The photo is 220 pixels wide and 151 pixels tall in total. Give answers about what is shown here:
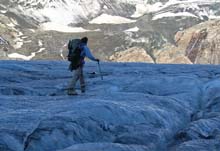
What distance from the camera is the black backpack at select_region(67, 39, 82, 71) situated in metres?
18.3

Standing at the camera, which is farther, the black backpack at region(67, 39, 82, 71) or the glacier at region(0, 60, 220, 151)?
the black backpack at region(67, 39, 82, 71)

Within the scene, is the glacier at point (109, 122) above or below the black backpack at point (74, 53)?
below

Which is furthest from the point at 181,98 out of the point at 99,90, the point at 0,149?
the point at 0,149

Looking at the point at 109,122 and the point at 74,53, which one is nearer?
the point at 109,122

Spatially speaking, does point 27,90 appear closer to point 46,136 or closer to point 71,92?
point 71,92

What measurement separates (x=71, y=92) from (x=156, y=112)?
4113mm

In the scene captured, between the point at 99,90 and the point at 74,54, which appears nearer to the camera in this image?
the point at 74,54

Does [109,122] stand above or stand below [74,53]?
below

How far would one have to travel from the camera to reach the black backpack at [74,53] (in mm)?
18275

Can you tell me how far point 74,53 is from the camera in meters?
18.5

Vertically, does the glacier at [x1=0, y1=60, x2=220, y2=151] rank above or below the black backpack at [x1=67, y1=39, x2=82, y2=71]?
below

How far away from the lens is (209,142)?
47.6 feet

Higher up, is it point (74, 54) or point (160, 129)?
point (74, 54)

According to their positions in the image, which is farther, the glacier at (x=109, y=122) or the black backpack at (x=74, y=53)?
the black backpack at (x=74, y=53)
